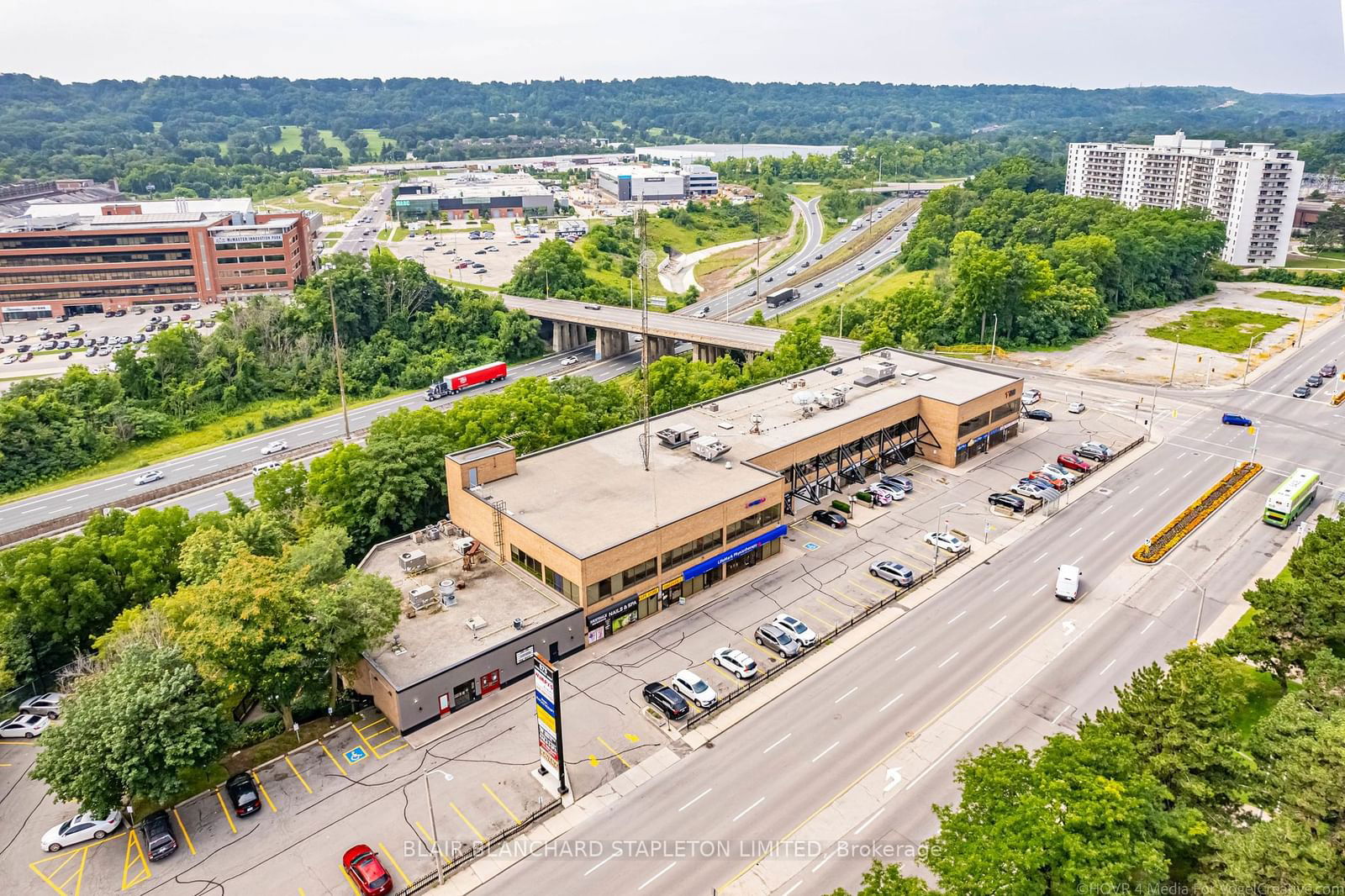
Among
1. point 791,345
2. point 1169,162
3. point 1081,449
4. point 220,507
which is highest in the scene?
point 1169,162

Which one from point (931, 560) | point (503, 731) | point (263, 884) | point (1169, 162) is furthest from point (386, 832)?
point (1169, 162)

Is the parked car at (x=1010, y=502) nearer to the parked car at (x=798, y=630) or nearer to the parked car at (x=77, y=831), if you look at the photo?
the parked car at (x=798, y=630)

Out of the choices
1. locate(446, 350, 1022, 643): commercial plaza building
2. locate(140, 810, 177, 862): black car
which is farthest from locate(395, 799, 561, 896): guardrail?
locate(446, 350, 1022, 643): commercial plaza building

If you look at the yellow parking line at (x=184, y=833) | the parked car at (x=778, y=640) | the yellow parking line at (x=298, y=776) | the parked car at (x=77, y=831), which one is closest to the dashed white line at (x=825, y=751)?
the parked car at (x=778, y=640)

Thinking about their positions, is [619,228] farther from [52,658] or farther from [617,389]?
[52,658]

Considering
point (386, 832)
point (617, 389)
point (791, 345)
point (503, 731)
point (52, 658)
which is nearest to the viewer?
point (386, 832)

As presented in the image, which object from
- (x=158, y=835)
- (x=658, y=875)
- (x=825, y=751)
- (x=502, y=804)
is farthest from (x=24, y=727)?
(x=825, y=751)

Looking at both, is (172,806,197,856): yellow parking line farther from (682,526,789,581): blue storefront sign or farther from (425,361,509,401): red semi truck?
(425,361,509,401): red semi truck

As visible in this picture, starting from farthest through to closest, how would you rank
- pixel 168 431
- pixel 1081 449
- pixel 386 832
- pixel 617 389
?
pixel 168 431, pixel 617 389, pixel 1081 449, pixel 386 832
